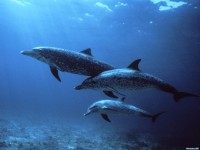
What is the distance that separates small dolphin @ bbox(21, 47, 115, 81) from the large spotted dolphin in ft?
0.60

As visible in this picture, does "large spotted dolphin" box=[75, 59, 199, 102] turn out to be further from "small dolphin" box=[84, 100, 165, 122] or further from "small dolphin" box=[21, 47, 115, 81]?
"small dolphin" box=[84, 100, 165, 122]

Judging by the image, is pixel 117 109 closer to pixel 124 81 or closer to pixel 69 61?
pixel 124 81

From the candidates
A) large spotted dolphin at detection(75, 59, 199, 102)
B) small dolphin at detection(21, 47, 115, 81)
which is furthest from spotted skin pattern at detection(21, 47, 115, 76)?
large spotted dolphin at detection(75, 59, 199, 102)

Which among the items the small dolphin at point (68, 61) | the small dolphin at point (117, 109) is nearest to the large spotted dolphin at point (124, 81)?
the small dolphin at point (68, 61)

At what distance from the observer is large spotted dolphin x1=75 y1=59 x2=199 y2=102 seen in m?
3.92

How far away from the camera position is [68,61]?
12.2 ft

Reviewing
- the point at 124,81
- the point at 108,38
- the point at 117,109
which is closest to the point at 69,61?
the point at 124,81

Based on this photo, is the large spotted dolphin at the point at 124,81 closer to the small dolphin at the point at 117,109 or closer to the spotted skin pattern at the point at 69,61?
the spotted skin pattern at the point at 69,61

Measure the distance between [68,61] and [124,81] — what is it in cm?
109

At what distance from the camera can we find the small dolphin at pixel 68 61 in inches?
147

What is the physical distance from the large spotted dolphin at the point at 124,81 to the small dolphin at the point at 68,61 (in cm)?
18

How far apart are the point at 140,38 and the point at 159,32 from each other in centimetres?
548

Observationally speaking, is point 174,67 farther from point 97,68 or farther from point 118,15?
point 97,68

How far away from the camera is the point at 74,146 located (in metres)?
16.9
